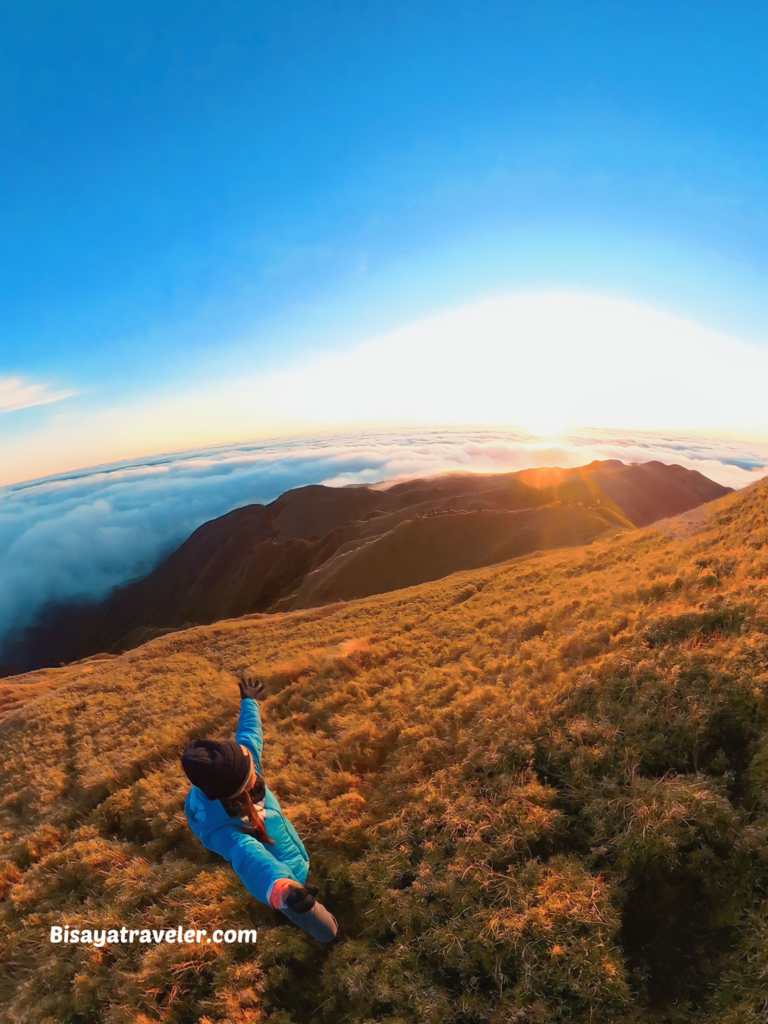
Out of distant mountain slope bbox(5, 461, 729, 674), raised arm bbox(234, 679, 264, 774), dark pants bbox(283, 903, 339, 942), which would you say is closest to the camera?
dark pants bbox(283, 903, 339, 942)

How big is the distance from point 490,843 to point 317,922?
6.51 ft

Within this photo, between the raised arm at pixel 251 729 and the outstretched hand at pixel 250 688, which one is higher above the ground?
the outstretched hand at pixel 250 688

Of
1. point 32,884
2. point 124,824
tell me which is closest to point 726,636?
point 124,824

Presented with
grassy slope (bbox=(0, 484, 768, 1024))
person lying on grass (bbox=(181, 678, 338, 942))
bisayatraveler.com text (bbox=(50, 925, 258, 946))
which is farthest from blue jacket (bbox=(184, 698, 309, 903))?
bisayatraveler.com text (bbox=(50, 925, 258, 946))

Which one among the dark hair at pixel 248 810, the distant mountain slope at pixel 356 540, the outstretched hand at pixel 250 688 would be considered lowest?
the distant mountain slope at pixel 356 540

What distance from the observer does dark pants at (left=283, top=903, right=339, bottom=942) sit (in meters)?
4.15

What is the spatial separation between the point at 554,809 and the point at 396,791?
7.35ft

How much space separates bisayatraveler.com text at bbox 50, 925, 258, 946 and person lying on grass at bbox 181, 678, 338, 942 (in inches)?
51.1

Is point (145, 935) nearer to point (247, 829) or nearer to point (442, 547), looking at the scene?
point (247, 829)

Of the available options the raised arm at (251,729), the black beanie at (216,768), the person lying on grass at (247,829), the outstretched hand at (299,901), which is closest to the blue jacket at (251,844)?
the person lying on grass at (247,829)

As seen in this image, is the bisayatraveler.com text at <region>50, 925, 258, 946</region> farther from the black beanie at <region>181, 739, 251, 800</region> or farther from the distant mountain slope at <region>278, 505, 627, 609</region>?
the distant mountain slope at <region>278, 505, 627, 609</region>

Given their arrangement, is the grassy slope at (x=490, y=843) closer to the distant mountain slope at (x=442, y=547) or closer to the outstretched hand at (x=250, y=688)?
the outstretched hand at (x=250, y=688)

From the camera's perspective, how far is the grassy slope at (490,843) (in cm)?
393

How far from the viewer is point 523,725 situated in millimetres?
6266
